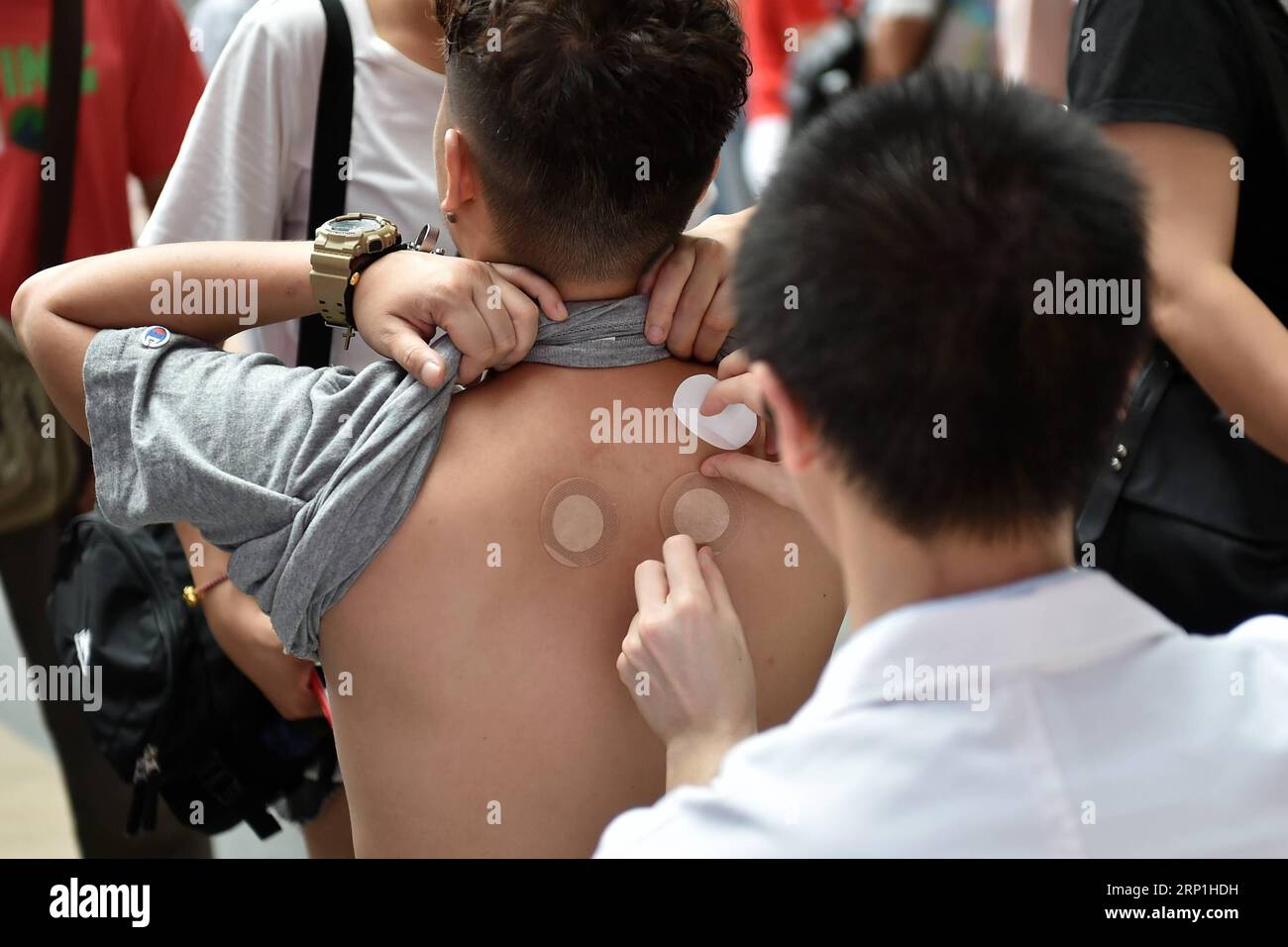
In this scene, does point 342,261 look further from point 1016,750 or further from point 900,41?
point 900,41

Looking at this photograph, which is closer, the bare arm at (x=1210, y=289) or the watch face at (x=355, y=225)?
the watch face at (x=355, y=225)

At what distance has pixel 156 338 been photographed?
4.44ft

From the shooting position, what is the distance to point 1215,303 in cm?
159

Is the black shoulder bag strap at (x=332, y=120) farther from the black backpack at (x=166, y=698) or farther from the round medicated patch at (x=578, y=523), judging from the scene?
the round medicated patch at (x=578, y=523)

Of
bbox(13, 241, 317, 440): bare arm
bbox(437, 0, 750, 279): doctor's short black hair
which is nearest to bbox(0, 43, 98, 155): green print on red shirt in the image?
bbox(13, 241, 317, 440): bare arm

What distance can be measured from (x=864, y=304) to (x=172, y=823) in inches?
80.8

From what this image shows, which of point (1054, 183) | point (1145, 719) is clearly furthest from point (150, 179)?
point (1145, 719)

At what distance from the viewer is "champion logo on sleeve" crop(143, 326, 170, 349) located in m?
1.34

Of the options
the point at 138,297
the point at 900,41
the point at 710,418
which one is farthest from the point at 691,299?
the point at 900,41

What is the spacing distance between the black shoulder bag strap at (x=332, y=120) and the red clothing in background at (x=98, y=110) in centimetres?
70

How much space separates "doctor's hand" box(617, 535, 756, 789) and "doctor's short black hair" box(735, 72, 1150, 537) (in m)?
0.30

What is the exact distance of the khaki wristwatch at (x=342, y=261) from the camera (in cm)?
135

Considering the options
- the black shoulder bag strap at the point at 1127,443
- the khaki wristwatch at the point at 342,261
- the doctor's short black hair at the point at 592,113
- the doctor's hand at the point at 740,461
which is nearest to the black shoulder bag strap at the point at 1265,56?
the black shoulder bag strap at the point at 1127,443

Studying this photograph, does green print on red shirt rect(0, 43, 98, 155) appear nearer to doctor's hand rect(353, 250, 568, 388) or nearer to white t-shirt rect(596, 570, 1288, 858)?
doctor's hand rect(353, 250, 568, 388)
